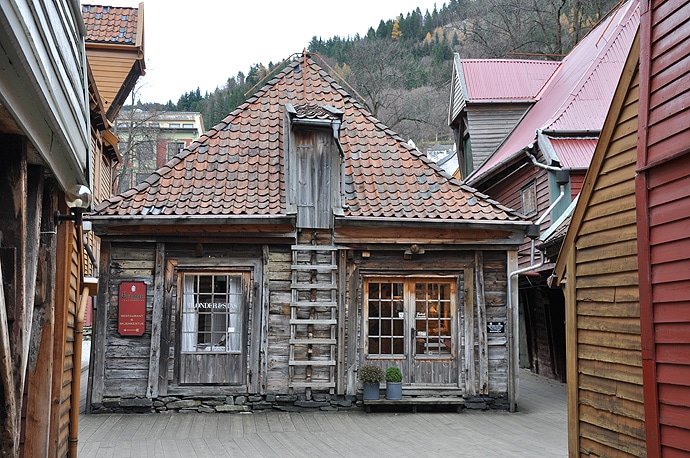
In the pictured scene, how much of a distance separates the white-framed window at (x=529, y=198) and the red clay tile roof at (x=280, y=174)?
14.1 feet

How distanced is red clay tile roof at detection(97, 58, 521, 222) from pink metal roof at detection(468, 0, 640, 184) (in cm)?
408

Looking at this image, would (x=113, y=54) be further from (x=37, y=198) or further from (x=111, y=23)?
(x=37, y=198)

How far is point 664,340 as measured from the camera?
17.9 feet

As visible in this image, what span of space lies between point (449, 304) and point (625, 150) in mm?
6185

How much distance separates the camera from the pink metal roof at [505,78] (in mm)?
20578

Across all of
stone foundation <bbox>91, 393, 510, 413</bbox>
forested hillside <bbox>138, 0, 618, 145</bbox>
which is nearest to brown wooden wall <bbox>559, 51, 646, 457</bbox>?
stone foundation <bbox>91, 393, 510, 413</bbox>

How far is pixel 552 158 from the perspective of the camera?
15.1 meters

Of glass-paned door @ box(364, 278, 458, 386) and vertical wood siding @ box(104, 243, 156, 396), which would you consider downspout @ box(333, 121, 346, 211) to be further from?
vertical wood siding @ box(104, 243, 156, 396)

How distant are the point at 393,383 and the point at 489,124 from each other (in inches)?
437

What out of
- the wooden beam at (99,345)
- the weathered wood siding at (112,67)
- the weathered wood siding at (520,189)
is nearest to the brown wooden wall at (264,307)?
the wooden beam at (99,345)

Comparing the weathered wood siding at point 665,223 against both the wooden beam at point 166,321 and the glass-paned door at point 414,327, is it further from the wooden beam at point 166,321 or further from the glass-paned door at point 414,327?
the wooden beam at point 166,321

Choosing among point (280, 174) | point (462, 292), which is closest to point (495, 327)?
point (462, 292)

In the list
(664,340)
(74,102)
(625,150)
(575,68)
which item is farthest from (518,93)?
(74,102)

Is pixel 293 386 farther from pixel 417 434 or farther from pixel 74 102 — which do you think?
pixel 74 102
